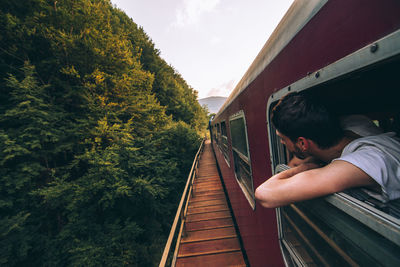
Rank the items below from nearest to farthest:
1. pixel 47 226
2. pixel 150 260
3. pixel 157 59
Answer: pixel 47 226
pixel 150 260
pixel 157 59

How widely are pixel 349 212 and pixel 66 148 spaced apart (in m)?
8.42

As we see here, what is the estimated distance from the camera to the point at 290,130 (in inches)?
30.3

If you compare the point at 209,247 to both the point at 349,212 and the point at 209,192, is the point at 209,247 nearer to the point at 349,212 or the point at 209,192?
the point at 209,192

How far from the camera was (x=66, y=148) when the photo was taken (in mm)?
6191

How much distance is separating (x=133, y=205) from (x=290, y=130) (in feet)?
29.6

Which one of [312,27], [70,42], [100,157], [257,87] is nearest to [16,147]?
[100,157]

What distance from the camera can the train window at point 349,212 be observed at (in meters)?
0.42

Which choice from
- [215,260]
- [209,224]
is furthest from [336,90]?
[209,224]

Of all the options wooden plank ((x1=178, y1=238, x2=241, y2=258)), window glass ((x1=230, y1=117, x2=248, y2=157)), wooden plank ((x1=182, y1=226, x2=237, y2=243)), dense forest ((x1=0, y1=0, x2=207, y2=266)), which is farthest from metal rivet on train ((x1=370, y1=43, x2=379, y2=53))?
dense forest ((x1=0, y1=0, x2=207, y2=266))

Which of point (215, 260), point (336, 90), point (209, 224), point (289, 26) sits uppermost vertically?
point (289, 26)

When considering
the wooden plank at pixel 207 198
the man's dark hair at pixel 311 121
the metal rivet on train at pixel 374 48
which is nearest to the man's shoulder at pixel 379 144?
the man's dark hair at pixel 311 121

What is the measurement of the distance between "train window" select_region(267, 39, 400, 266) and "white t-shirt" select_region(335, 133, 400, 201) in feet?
0.16

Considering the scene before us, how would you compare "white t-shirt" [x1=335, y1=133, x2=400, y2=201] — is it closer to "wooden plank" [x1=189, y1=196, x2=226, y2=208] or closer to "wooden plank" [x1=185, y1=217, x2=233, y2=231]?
"wooden plank" [x1=185, y1=217, x2=233, y2=231]

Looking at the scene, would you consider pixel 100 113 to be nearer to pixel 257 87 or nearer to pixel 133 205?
pixel 133 205
